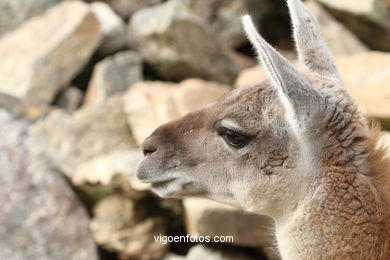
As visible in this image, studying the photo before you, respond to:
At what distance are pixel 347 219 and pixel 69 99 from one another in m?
5.70

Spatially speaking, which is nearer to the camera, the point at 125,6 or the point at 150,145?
the point at 150,145

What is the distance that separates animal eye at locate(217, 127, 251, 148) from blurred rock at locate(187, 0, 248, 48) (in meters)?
5.87

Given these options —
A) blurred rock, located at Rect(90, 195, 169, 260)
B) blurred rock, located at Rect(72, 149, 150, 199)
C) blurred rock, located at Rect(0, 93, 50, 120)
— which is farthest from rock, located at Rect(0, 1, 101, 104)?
blurred rock, located at Rect(90, 195, 169, 260)

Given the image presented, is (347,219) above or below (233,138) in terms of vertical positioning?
below

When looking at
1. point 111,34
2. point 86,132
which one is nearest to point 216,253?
point 86,132

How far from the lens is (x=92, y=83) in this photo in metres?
7.80

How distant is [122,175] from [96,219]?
1.94ft

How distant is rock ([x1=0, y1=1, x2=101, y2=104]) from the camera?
730 cm

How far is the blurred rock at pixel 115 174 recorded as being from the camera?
18.6 ft

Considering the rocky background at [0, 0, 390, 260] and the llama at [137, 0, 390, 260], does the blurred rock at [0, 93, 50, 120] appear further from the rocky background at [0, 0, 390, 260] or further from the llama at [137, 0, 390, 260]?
the llama at [137, 0, 390, 260]

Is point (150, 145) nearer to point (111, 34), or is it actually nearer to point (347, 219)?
point (347, 219)

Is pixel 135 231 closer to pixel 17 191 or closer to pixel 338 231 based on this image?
pixel 17 191

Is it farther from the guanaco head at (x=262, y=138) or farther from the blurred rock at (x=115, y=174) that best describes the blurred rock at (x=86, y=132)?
the guanaco head at (x=262, y=138)

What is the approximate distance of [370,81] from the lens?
17.2 feet
